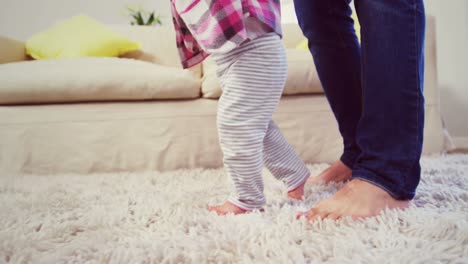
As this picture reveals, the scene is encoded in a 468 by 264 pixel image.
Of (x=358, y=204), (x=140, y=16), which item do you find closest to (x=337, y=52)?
(x=358, y=204)

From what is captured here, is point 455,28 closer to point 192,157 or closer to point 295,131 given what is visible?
point 295,131

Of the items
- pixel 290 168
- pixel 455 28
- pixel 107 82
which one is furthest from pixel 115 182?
pixel 455 28

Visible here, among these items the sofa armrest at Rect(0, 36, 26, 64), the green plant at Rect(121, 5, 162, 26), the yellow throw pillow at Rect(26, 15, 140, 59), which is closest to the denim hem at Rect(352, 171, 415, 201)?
the yellow throw pillow at Rect(26, 15, 140, 59)

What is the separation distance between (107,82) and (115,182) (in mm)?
386

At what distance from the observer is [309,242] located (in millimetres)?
483

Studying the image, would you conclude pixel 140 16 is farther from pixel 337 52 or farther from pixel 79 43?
pixel 337 52

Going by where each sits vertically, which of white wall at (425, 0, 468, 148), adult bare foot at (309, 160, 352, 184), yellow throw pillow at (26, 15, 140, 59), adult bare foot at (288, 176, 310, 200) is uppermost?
yellow throw pillow at (26, 15, 140, 59)

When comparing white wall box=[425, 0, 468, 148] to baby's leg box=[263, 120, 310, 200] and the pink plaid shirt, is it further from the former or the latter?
the pink plaid shirt

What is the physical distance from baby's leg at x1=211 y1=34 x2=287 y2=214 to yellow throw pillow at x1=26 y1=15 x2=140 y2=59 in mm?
1173

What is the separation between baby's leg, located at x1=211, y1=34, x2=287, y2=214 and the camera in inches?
25.6

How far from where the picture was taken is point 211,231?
538 millimetres

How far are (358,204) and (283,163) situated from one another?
23 centimetres

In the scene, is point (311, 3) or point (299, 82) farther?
point (299, 82)

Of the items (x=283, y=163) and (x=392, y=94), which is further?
(x=283, y=163)
